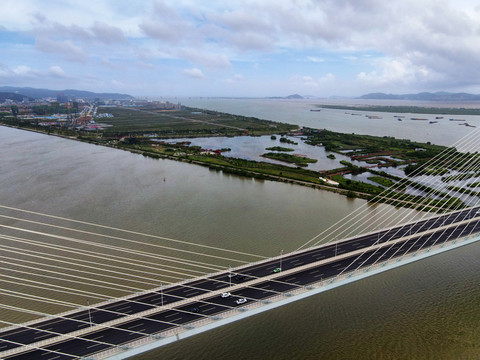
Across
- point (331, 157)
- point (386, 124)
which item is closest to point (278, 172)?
point (331, 157)

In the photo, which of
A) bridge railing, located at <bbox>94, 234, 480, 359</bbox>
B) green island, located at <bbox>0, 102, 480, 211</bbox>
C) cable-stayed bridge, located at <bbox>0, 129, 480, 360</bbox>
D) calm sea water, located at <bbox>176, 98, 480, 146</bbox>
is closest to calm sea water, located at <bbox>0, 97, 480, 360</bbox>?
cable-stayed bridge, located at <bbox>0, 129, 480, 360</bbox>

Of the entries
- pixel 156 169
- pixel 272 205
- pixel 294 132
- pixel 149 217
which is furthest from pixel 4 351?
pixel 294 132

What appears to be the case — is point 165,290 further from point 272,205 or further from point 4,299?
point 272,205

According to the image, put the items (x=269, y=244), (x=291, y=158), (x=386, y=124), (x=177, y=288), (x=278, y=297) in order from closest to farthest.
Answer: (x=278, y=297) < (x=177, y=288) < (x=269, y=244) < (x=291, y=158) < (x=386, y=124)

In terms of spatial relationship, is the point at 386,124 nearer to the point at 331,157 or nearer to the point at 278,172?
the point at 331,157

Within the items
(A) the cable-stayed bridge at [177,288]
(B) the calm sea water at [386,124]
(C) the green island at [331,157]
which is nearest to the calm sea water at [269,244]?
(A) the cable-stayed bridge at [177,288]

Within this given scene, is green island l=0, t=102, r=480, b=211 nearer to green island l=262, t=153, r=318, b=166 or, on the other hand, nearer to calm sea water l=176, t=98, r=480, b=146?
green island l=262, t=153, r=318, b=166
